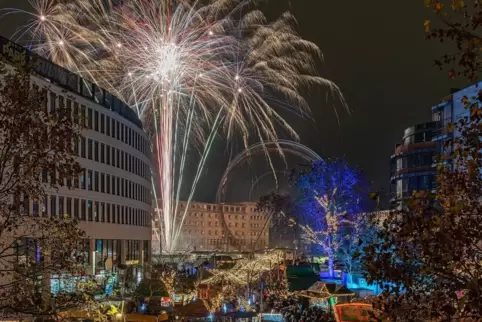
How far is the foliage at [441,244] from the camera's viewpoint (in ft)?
23.7

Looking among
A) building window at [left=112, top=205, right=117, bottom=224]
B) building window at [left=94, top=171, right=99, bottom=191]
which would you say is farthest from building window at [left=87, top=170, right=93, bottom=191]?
building window at [left=112, top=205, right=117, bottom=224]

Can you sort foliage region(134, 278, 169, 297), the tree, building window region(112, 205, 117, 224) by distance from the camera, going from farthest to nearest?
building window region(112, 205, 117, 224), foliage region(134, 278, 169, 297), the tree

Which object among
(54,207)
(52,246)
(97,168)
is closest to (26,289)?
(52,246)

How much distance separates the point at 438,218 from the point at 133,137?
58405 mm

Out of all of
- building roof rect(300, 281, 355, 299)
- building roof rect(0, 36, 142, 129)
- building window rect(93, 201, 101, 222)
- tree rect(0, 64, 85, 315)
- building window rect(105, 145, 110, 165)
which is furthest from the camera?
Answer: building window rect(105, 145, 110, 165)

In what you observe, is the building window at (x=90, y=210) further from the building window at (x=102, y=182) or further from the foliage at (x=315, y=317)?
the foliage at (x=315, y=317)

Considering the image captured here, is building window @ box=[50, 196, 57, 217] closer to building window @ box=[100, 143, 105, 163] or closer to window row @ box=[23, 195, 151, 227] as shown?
window row @ box=[23, 195, 151, 227]

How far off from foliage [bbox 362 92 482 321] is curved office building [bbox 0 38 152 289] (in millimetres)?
33569

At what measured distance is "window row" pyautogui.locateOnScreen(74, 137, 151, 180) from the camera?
49.8 m

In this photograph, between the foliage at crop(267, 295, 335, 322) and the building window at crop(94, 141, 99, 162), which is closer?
the foliage at crop(267, 295, 335, 322)

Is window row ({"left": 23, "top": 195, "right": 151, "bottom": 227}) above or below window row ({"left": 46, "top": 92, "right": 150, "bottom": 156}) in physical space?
below

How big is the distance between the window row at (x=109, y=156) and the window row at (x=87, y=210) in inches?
136

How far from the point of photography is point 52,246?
12.0 metres

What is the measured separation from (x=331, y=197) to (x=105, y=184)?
2094 centimetres
